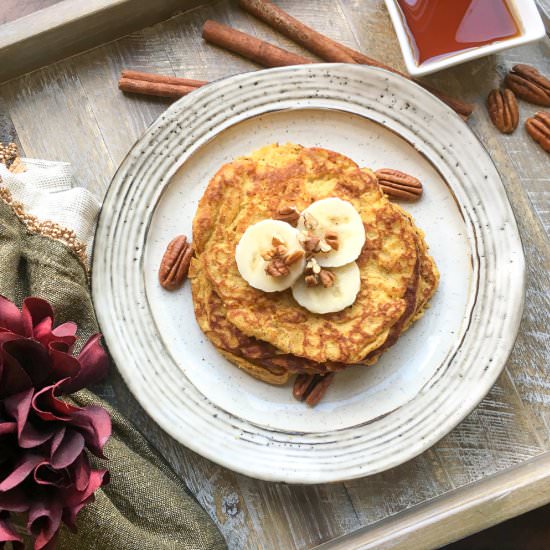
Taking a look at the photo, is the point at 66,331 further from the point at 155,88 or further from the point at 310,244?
the point at 155,88

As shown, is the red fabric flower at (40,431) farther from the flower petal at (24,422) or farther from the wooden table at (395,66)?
the wooden table at (395,66)

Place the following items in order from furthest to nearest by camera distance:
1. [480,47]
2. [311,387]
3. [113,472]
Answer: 1. [480,47]
2. [311,387]
3. [113,472]

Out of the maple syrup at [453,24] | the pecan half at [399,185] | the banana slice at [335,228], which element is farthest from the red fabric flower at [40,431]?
the maple syrup at [453,24]

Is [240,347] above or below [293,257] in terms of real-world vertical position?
below

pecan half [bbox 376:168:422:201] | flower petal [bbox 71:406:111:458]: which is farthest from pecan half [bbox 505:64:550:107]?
flower petal [bbox 71:406:111:458]

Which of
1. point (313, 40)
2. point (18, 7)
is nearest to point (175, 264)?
point (313, 40)
